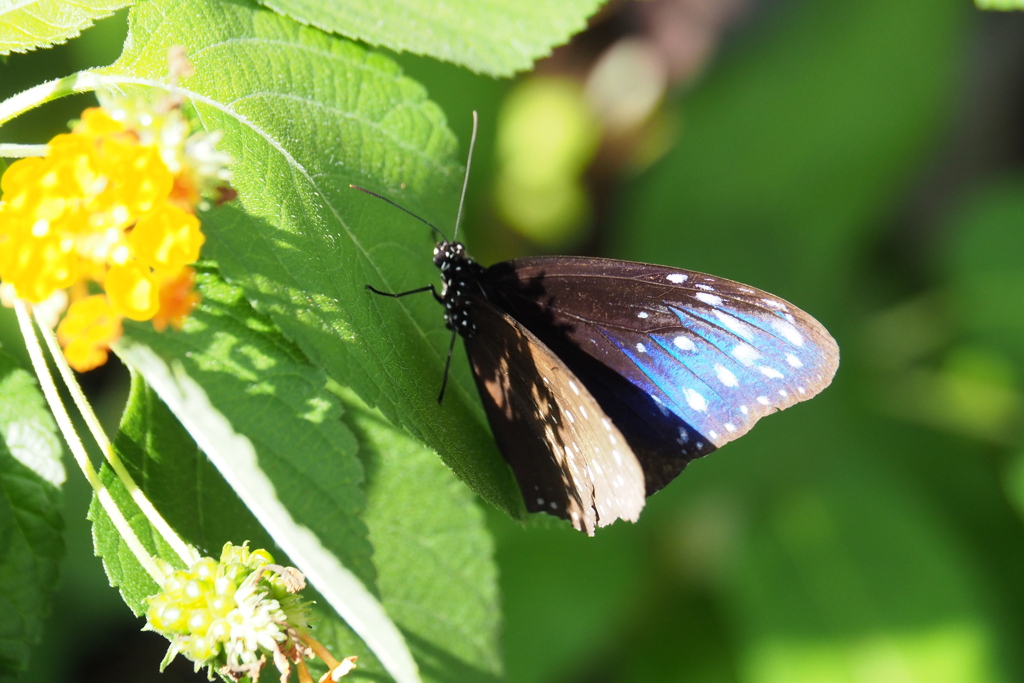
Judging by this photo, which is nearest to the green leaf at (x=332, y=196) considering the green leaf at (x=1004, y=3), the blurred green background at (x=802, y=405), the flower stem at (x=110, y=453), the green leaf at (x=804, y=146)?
the flower stem at (x=110, y=453)

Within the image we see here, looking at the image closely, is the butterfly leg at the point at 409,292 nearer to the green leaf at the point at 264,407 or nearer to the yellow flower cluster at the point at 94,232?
the green leaf at the point at 264,407

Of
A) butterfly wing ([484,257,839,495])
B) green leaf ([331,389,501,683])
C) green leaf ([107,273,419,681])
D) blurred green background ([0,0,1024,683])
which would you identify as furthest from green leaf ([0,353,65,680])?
blurred green background ([0,0,1024,683])

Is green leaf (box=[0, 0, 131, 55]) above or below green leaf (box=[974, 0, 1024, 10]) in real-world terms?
below

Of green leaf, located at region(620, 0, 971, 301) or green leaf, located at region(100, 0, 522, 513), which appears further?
green leaf, located at region(620, 0, 971, 301)

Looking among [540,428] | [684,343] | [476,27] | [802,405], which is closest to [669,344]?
[684,343]

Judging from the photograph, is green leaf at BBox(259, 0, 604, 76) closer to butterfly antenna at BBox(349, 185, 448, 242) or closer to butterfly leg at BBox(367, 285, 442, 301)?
butterfly antenna at BBox(349, 185, 448, 242)
